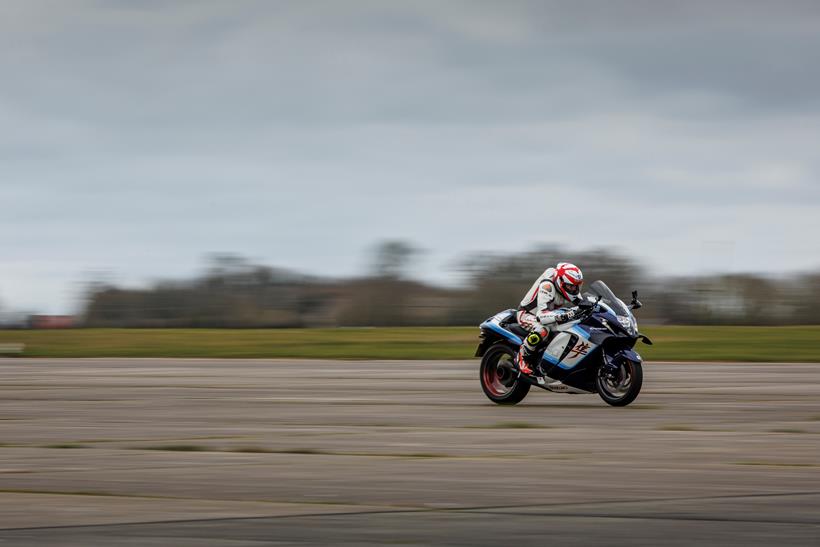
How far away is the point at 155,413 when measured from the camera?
1608cm

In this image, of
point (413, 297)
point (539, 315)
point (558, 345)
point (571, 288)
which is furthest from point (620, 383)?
point (413, 297)

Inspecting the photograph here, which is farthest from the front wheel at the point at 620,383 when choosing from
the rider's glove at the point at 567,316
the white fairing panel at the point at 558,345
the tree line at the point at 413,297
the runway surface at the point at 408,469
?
the tree line at the point at 413,297

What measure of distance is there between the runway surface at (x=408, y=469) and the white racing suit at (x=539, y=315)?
2.43 feet

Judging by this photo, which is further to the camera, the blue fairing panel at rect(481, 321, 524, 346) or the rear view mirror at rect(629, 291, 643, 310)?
the blue fairing panel at rect(481, 321, 524, 346)

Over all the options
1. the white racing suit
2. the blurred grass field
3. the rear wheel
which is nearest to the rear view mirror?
the white racing suit

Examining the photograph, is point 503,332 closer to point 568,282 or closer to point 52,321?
point 568,282

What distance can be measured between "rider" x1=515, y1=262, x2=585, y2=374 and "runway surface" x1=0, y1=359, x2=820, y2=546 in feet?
2.52

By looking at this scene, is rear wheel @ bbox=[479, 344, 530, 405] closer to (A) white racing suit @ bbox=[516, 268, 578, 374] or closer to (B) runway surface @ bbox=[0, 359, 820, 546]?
(A) white racing suit @ bbox=[516, 268, 578, 374]

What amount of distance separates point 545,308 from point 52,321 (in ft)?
163

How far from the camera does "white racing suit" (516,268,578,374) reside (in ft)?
57.6

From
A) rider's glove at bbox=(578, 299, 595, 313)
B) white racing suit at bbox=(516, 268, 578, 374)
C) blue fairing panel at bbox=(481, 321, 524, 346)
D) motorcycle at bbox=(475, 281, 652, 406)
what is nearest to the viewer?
motorcycle at bbox=(475, 281, 652, 406)

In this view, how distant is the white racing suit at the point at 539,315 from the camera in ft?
57.6

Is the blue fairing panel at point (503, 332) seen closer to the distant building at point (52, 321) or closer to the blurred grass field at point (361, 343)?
the blurred grass field at point (361, 343)

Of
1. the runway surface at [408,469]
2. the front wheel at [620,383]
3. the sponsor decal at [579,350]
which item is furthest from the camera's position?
the sponsor decal at [579,350]
